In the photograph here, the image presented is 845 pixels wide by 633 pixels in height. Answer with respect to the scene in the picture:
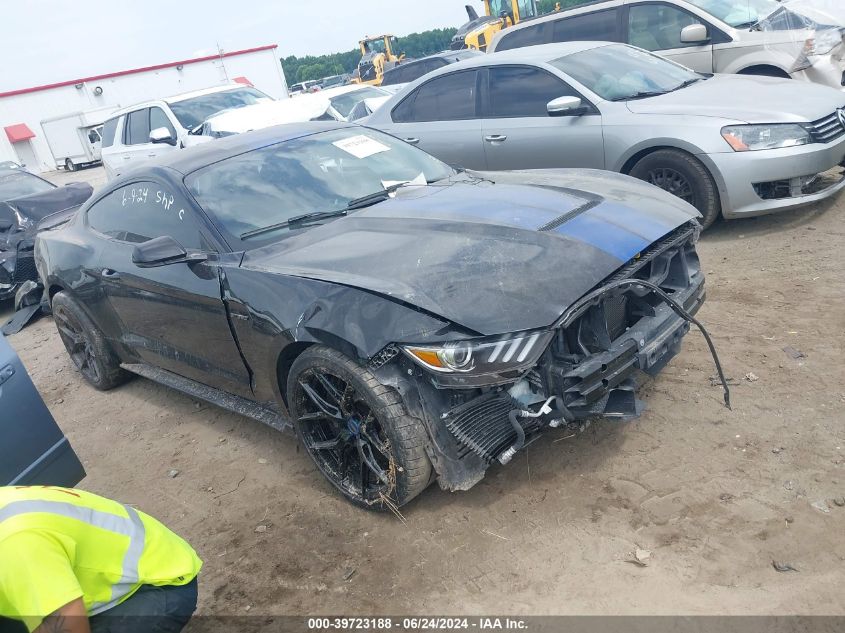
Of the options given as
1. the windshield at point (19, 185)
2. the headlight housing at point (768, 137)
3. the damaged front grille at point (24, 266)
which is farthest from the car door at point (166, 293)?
the windshield at point (19, 185)

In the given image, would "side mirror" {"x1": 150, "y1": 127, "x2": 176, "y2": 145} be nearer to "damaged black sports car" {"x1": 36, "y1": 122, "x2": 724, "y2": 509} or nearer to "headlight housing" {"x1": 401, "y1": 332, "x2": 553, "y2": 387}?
"damaged black sports car" {"x1": 36, "y1": 122, "x2": 724, "y2": 509}

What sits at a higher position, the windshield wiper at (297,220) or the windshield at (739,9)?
the windshield at (739,9)

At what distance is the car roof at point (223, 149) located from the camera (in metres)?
4.07

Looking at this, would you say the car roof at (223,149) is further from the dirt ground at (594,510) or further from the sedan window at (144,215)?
the dirt ground at (594,510)

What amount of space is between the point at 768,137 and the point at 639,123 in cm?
98

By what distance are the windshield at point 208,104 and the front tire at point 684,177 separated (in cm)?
751

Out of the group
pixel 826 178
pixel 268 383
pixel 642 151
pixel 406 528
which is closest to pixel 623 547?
pixel 406 528

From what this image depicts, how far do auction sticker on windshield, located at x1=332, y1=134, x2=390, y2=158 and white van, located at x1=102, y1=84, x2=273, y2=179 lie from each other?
6.76 m

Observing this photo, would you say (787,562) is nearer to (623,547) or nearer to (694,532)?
(694,532)

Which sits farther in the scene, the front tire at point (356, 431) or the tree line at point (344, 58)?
the tree line at point (344, 58)

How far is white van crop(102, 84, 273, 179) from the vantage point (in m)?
10.7

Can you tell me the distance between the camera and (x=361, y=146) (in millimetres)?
4406

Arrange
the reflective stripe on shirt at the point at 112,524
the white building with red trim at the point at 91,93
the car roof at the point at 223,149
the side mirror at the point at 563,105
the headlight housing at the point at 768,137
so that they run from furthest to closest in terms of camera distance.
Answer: the white building with red trim at the point at 91,93 → the side mirror at the point at 563,105 → the headlight housing at the point at 768,137 → the car roof at the point at 223,149 → the reflective stripe on shirt at the point at 112,524

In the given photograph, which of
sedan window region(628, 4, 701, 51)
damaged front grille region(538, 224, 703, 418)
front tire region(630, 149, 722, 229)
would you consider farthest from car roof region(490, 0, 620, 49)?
damaged front grille region(538, 224, 703, 418)
